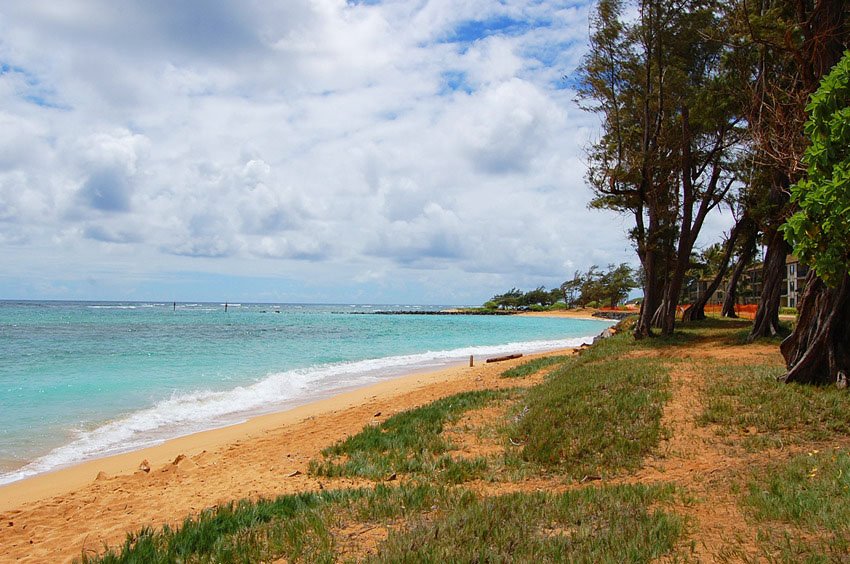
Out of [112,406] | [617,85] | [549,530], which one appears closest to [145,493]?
[549,530]

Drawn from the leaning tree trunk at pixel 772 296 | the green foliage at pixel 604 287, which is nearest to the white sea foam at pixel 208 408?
the leaning tree trunk at pixel 772 296

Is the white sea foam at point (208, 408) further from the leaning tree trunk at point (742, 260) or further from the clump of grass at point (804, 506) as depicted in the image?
the leaning tree trunk at point (742, 260)

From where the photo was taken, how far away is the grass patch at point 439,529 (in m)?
4.53

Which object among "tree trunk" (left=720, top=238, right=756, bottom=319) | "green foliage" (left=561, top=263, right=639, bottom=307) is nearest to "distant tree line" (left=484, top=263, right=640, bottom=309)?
"green foliage" (left=561, top=263, right=639, bottom=307)

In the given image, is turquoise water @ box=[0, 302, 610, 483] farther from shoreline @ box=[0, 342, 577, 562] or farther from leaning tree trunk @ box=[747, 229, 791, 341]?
leaning tree trunk @ box=[747, 229, 791, 341]

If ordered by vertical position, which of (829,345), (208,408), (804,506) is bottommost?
(208,408)

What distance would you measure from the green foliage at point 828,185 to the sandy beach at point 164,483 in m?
7.48

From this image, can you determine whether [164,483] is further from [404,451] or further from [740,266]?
[740,266]

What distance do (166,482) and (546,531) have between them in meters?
7.02

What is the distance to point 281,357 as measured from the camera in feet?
107

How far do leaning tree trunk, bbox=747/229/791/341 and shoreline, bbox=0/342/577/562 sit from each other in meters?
12.0

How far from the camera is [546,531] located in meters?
5.00

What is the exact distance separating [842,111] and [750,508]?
526 cm

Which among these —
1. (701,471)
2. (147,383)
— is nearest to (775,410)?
(701,471)
